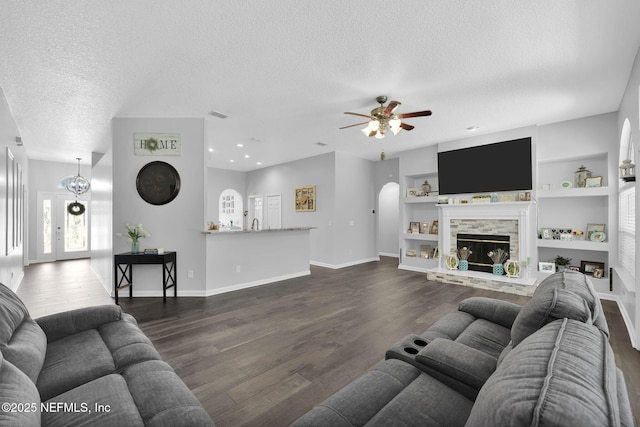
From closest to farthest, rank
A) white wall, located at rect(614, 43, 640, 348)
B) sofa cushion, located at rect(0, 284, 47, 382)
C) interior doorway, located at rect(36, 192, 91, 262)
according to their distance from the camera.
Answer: sofa cushion, located at rect(0, 284, 47, 382) < white wall, located at rect(614, 43, 640, 348) < interior doorway, located at rect(36, 192, 91, 262)

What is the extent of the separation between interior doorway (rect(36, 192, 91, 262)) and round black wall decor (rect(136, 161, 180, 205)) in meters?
5.65

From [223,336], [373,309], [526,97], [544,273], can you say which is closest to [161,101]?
[223,336]

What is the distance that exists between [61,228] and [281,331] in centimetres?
885

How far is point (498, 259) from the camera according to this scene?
546cm

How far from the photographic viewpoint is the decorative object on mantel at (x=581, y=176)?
480 centimetres

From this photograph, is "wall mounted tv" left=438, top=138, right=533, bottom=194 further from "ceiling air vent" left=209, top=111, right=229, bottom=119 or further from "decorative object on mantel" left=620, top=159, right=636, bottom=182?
"ceiling air vent" left=209, top=111, right=229, bottom=119

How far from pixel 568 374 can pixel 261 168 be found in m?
9.23

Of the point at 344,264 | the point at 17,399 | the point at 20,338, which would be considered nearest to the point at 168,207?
the point at 20,338

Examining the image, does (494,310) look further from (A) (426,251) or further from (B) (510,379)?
(A) (426,251)

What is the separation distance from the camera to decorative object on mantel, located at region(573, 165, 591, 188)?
15.8 feet

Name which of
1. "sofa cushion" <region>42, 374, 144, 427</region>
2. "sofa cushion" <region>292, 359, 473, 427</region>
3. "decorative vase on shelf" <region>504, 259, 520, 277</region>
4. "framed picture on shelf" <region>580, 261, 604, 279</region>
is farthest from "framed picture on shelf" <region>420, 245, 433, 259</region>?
"sofa cushion" <region>42, 374, 144, 427</region>

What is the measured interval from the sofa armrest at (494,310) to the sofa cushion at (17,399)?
2.47 meters

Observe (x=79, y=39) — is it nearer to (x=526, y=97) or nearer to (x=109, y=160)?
(x=109, y=160)

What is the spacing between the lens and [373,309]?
396 centimetres
